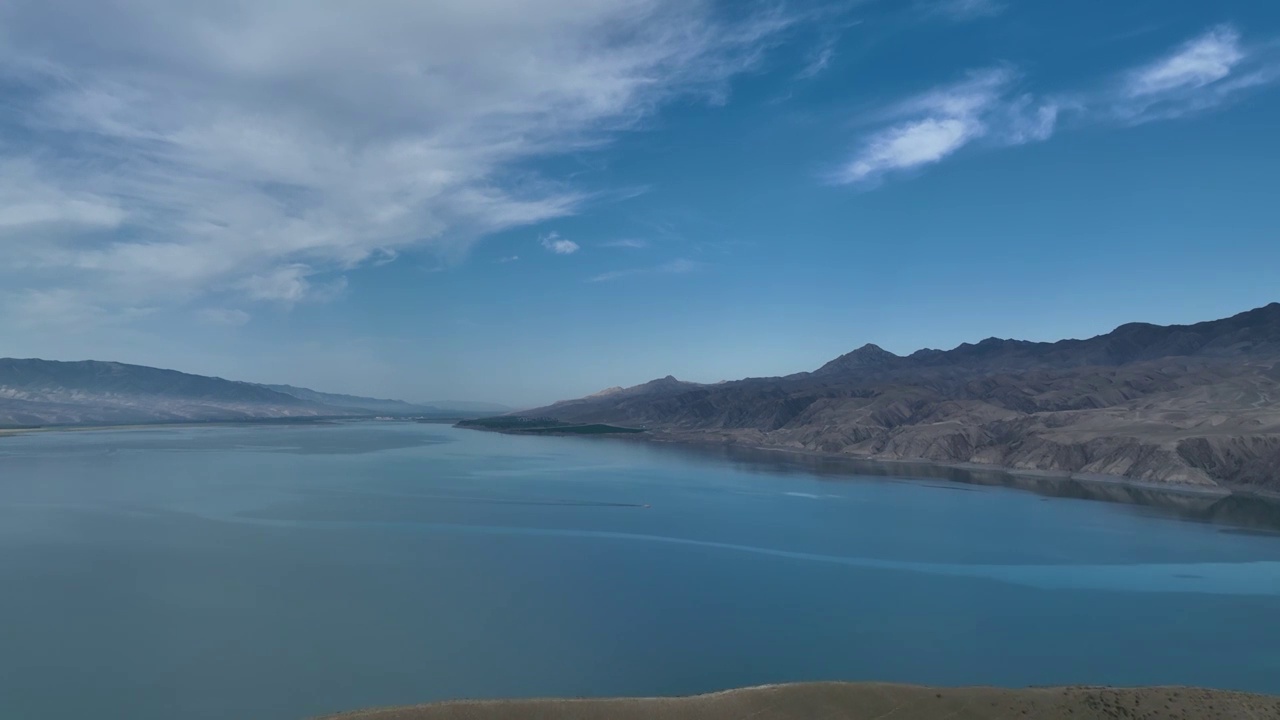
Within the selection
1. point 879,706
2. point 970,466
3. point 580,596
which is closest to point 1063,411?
point 970,466

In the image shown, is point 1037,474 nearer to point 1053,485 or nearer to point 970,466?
point 1053,485

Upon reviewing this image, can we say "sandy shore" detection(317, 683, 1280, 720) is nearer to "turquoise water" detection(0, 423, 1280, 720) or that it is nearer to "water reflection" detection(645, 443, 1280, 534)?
"turquoise water" detection(0, 423, 1280, 720)

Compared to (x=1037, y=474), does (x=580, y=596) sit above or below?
below

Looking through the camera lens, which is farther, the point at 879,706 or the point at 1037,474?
the point at 1037,474

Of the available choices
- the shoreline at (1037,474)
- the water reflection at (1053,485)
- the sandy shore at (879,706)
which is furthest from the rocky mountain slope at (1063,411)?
the sandy shore at (879,706)

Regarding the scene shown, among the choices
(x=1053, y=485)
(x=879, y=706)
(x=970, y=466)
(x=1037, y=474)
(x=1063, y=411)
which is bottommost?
(x=879, y=706)

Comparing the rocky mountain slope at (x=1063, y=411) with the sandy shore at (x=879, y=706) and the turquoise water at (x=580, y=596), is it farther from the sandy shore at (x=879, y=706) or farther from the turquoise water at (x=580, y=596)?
the sandy shore at (x=879, y=706)

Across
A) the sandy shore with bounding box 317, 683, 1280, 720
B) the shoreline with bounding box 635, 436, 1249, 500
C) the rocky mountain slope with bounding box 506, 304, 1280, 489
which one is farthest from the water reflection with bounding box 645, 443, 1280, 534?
the sandy shore with bounding box 317, 683, 1280, 720
